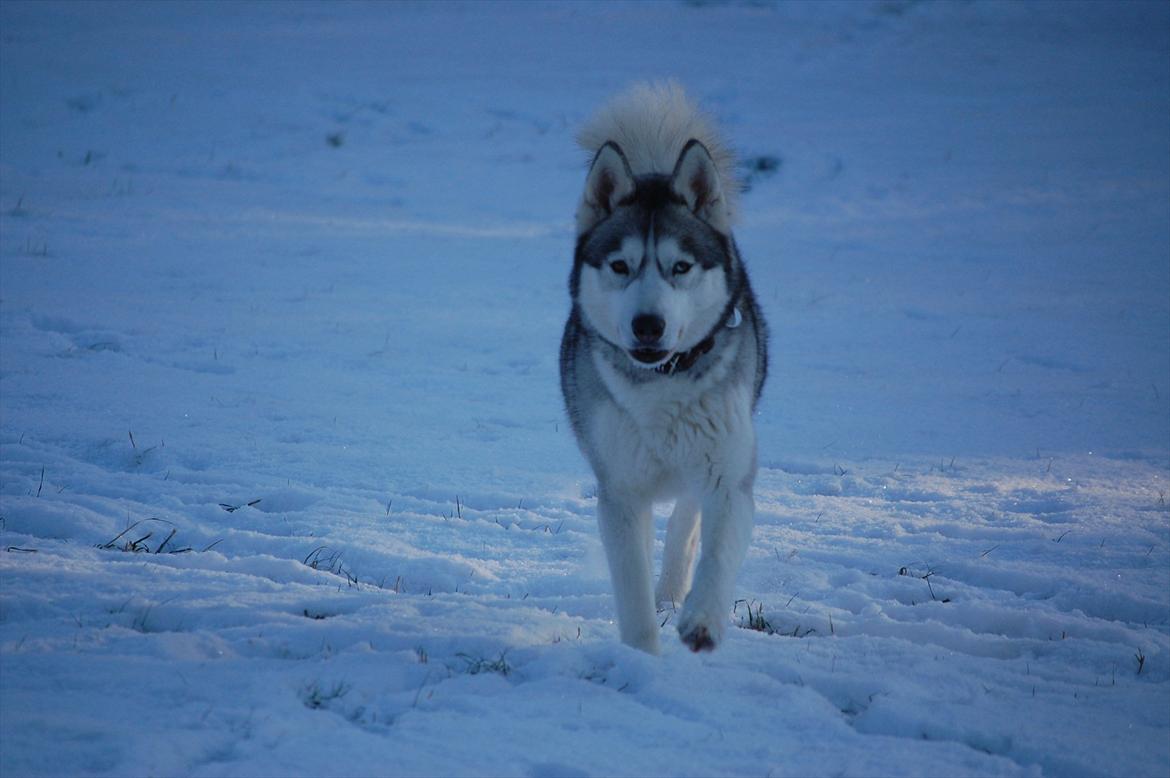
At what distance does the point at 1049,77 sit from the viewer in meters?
18.3

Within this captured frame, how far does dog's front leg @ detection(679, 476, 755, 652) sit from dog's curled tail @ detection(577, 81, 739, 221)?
1.30 metres

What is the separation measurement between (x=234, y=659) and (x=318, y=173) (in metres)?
12.4

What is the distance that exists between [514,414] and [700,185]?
3697 mm

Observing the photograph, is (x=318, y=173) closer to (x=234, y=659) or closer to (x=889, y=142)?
(x=889, y=142)

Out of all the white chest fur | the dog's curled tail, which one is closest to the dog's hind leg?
the white chest fur

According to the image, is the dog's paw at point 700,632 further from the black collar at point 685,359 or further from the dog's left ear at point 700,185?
the dog's left ear at point 700,185

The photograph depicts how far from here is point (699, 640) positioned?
117 inches

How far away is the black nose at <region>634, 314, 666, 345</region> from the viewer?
3137mm

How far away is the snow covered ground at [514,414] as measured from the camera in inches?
102

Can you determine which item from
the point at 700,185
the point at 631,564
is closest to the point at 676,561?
the point at 631,564

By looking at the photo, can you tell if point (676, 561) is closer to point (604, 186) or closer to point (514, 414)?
point (604, 186)

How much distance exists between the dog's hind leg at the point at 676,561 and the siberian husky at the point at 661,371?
1.42 ft

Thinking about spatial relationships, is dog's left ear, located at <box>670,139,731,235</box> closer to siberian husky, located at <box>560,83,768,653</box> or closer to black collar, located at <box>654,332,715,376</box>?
siberian husky, located at <box>560,83,768,653</box>

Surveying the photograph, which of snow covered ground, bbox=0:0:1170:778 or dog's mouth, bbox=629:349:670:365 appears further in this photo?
dog's mouth, bbox=629:349:670:365
